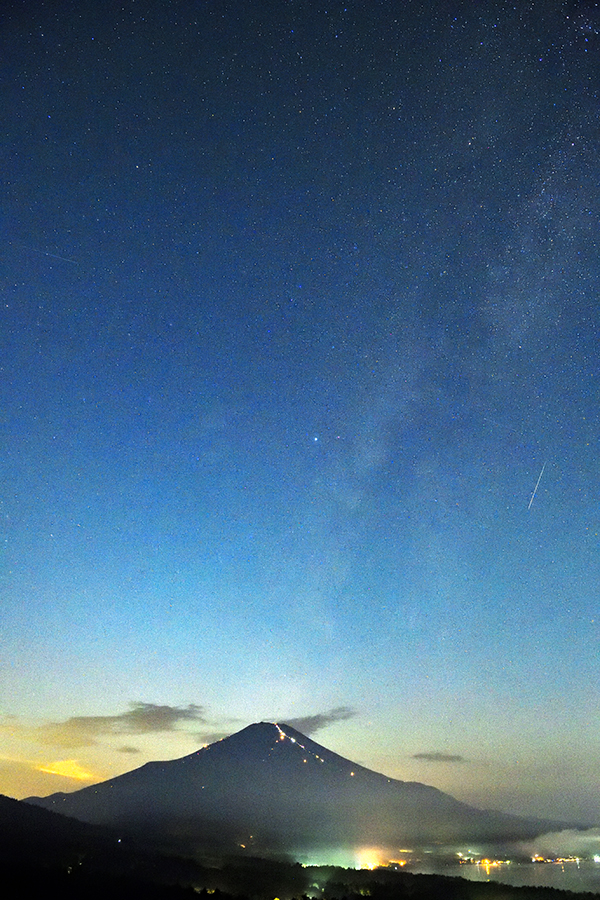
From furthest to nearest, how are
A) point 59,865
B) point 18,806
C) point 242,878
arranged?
point 18,806, point 242,878, point 59,865

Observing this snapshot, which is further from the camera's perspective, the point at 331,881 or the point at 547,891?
the point at 331,881

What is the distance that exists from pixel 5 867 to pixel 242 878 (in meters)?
40.9

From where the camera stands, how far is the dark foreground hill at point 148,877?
68688 mm

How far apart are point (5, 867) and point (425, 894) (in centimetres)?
5465

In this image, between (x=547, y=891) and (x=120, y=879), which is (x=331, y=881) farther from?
(x=120, y=879)

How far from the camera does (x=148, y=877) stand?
8962 centimetres

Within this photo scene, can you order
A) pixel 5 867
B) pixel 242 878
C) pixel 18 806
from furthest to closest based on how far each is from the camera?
pixel 18 806, pixel 242 878, pixel 5 867

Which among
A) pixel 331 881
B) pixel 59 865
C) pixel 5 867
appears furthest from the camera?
pixel 331 881

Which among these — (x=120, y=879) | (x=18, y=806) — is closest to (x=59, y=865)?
(x=120, y=879)

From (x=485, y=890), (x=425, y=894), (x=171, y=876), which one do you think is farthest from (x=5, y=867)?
(x=485, y=890)

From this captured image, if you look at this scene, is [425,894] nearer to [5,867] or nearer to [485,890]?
[485,890]

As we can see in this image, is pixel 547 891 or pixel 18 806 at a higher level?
pixel 18 806

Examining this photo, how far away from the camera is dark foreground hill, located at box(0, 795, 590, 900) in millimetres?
68688

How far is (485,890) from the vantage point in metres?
101
